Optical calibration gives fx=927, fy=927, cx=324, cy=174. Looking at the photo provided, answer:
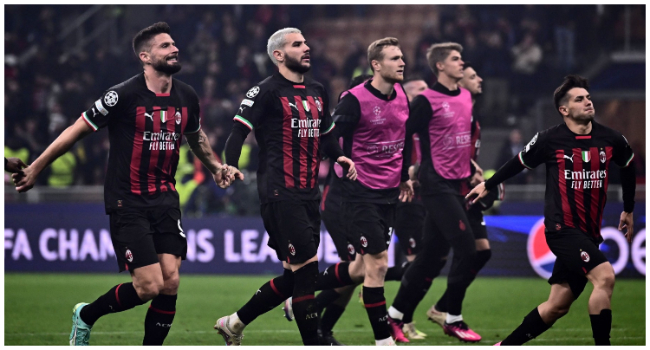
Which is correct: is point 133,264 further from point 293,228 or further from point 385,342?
point 385,342

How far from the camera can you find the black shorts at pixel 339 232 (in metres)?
7.55

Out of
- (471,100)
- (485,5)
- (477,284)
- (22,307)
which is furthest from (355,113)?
(485,5)

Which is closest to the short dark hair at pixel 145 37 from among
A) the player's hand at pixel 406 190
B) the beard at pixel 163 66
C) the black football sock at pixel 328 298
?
the beard at pixel 163 66

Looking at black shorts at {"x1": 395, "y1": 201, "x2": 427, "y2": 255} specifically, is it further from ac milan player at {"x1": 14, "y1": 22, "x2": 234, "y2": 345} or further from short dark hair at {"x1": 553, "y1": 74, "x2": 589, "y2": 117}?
ac milan player at {"x1": 14, "y1": 22, "x2": 234, "y2": 345}

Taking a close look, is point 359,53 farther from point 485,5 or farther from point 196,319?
point 196,319

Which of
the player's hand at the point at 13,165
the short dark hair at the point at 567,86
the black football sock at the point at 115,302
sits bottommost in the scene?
the black football sock at the point at 115,302

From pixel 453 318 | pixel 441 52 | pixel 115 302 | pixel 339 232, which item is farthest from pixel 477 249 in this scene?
pixel 115 302

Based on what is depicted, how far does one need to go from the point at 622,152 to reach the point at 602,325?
1.20m

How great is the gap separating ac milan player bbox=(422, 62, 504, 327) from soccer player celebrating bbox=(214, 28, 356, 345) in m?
1.87

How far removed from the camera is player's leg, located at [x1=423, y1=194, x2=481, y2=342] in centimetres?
784

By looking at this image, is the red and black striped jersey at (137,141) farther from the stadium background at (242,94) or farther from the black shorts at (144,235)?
the stadium background at (242,94)

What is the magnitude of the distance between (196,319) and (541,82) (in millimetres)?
10372

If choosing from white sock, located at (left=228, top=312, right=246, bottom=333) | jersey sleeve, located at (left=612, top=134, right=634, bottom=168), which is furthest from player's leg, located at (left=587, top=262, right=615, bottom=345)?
white sock, located at (left=228, top=312, right=246, bottom=333)

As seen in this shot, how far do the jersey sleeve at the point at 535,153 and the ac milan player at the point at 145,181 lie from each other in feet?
6.68
